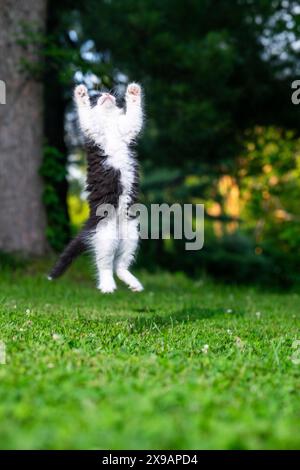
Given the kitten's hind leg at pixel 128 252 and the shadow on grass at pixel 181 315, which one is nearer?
the kitten's hind leg at pixel 128 252

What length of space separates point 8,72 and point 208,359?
8130 millimetres

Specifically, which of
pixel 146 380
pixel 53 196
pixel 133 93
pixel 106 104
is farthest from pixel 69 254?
pixel 53 196

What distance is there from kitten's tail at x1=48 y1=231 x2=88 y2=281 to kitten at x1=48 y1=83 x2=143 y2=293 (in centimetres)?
1

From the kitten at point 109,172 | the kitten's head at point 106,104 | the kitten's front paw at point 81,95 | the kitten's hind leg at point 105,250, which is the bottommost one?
the kitten's hind leg at point 105,250

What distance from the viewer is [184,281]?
13.0 m

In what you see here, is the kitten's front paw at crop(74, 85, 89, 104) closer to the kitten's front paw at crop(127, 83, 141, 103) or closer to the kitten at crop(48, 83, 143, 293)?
the kitten at crop(48, 83, 143, 293)

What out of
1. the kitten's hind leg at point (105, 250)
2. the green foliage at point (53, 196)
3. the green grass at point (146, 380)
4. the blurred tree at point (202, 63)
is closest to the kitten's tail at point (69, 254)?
the kitten's hind leg at point (105, 250)

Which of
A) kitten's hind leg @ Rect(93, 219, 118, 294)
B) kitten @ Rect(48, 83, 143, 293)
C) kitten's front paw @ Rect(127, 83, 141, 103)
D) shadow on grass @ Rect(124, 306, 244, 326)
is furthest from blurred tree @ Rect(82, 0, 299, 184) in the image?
kitten's hind leg @ Rect(93, 219, 118, 294)

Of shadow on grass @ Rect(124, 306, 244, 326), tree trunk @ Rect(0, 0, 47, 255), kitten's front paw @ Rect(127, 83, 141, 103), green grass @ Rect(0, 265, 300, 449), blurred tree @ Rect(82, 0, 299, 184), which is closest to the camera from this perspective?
green grass @ Rect(0, 265, 300, 449)

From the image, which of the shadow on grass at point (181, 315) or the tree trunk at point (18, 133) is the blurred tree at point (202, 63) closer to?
the tree trunk at point (18, 133)

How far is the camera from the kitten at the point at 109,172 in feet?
16.5

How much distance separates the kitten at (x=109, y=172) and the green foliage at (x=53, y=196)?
260 inches

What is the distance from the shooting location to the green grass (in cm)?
294

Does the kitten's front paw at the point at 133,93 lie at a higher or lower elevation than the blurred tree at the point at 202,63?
lower
